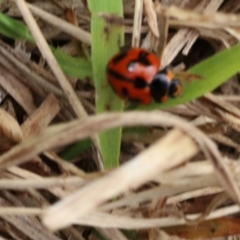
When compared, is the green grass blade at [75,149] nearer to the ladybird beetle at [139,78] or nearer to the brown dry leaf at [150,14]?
the ladybird beetle at [139,78]

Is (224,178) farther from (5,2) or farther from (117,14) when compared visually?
(5,2)

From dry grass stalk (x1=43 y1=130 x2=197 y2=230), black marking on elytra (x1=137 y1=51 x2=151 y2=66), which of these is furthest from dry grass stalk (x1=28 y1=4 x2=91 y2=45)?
dry grass stalk (x1=43 y1=130 x2=197 y2=230)

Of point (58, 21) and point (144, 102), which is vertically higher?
point (58, 21)

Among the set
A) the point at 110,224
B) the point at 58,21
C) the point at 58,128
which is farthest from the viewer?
the point at 58,21

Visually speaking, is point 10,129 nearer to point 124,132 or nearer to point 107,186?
point 124,132

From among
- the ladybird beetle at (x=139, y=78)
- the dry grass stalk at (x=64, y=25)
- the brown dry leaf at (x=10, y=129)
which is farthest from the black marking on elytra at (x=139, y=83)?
the brown dry leaf at (x=10, y=129)

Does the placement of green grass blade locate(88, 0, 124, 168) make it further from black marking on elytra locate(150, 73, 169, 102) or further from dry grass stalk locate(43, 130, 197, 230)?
dry grass stalk locate(43, 130, 197, 230)

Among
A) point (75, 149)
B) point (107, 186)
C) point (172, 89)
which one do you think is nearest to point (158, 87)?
point (172, 89)

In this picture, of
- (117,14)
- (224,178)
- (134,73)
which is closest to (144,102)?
(134,73)

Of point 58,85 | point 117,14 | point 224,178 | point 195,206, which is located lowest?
point 195,206
